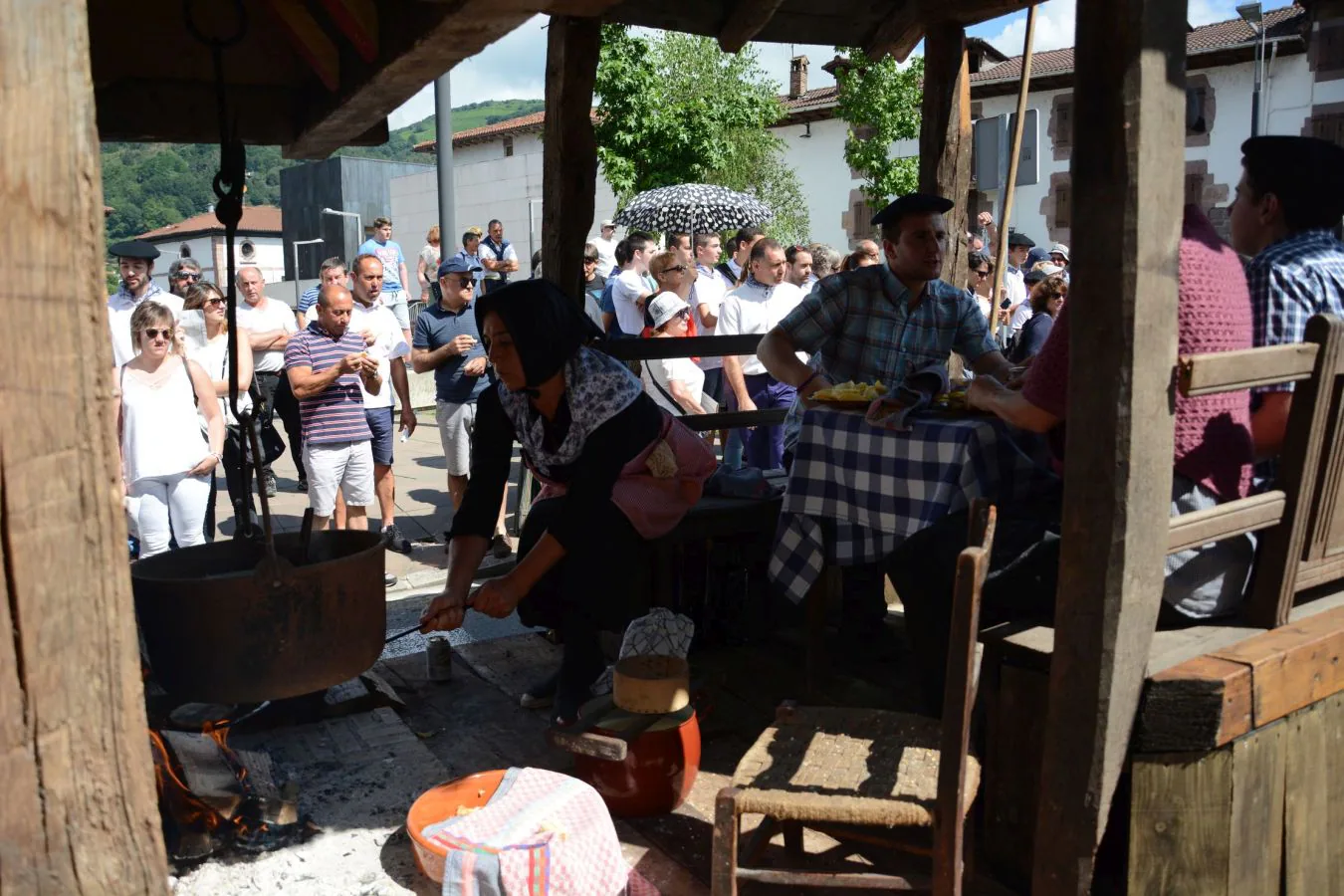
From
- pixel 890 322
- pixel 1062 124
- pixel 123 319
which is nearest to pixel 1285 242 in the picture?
pixel 890 322

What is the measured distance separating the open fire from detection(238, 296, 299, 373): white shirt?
4855mm

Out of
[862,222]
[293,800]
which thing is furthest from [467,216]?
[293,800]

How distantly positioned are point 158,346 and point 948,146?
4044 millimetres

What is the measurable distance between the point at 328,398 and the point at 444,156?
16.8 ft

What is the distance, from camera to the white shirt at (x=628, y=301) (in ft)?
28.2

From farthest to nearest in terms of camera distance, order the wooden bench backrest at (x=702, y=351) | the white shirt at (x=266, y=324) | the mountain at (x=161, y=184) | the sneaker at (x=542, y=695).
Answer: the mountain at (x=161, y=184) → the white shirt at (x=266, y=324) → the wooden bench backrest at (x=702, y=351) → the sneaker at (x=542, y=695)

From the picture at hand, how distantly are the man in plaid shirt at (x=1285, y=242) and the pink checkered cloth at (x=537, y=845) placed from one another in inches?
77.1

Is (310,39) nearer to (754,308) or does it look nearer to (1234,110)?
(754,308)

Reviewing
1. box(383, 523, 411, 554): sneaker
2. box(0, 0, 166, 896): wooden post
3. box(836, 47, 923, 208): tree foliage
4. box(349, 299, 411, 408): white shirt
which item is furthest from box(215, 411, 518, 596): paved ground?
box(836, 47, 923, 208): tree foliage

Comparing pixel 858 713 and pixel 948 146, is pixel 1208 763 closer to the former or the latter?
pixel 858 713

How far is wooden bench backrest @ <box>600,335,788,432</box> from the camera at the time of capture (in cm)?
516

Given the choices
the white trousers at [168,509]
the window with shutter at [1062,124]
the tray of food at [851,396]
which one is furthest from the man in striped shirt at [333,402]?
the window with shutter at [1062,124]

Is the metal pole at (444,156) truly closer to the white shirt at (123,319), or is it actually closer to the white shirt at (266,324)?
the white shirt at (266,324)

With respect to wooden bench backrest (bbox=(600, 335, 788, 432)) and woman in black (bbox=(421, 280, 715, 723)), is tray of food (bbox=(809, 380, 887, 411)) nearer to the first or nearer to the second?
woman in black (bbox=(421, 280, 715, 723))
